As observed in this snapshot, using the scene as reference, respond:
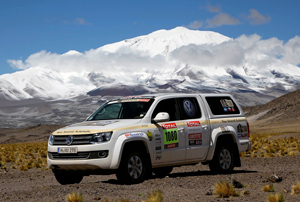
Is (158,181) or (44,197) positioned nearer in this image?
(44,197)

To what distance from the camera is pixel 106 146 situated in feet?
29.8

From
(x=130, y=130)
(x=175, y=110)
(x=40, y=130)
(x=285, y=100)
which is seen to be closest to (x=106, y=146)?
(x=130, y=130)

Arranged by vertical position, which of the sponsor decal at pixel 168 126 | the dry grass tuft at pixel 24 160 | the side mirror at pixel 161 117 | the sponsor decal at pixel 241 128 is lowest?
the dry grass tuft at pixel 24 160

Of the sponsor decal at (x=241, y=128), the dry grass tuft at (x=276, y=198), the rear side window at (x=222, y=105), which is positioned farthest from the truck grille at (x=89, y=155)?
the sponsor decal at (x=241, y=128)

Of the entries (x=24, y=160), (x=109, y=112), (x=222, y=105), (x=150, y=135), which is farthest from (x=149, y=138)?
(x=24, y=160)

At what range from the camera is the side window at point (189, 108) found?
35.5 ft

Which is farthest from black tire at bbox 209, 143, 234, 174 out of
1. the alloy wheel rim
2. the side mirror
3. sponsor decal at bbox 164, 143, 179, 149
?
the alloy wheel rim

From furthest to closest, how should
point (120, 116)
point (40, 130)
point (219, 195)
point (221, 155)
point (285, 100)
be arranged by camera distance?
point (40, 130)
point (285, 100)
point (221, 155)
point (120, 116)
point (219, 195)

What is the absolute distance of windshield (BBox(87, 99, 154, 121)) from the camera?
10.2 metres

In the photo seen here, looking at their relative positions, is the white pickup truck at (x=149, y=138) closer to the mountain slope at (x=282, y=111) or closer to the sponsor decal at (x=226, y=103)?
the sponsor decal at (x=226, y=103)

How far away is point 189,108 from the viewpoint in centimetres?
1101

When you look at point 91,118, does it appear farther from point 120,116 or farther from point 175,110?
point 175,110

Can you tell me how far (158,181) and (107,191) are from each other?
165 centimetres

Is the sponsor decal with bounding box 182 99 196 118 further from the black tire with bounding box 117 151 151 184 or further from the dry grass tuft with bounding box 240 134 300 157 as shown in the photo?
the dry grass tuft with bounding box 240 134 300 157
